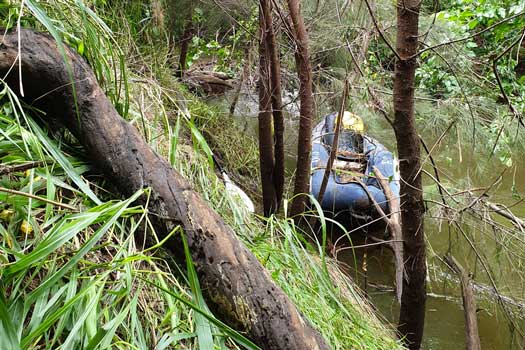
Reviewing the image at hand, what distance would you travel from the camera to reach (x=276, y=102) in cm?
320

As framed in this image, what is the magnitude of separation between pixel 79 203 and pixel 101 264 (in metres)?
0.22

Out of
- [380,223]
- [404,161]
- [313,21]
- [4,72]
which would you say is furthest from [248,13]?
[4,72]

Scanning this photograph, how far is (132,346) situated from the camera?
0.80 m

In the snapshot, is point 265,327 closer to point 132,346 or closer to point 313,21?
point 132,346

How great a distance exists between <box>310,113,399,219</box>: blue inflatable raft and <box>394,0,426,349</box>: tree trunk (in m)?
1.61

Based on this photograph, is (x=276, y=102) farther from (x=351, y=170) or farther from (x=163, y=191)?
(x=163, y=191)

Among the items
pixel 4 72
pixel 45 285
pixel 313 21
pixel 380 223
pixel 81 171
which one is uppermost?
pixel 313 21

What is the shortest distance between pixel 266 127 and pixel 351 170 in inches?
74.7

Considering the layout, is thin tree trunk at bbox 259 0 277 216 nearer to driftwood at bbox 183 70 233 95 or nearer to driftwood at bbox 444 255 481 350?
driftwood at bbox 444 255 481 350

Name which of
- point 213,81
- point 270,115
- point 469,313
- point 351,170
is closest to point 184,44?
point 213,81

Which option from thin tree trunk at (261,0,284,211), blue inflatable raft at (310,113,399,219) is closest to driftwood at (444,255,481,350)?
thin tree trunk at (261,0,284,211)

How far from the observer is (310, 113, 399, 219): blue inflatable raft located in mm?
4395

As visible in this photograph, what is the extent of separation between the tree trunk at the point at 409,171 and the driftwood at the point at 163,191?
3.67 ft

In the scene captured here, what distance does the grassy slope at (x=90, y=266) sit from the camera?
797 millimetres
